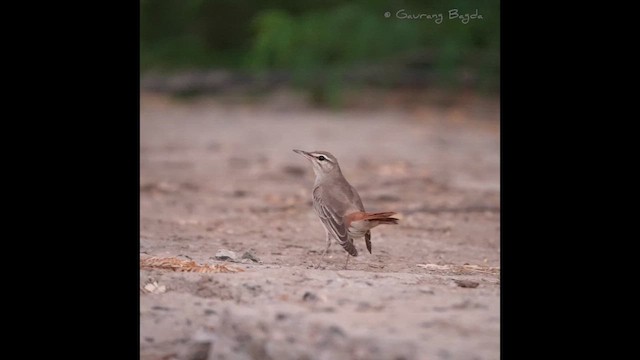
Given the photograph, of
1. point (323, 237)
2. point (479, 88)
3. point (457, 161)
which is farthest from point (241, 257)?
point (479, 88)

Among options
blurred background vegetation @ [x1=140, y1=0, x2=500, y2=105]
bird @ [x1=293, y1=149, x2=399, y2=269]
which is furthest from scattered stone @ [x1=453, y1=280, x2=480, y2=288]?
blurred background vegetation @ [x1=140, y1=0, x2=500, y2=105]

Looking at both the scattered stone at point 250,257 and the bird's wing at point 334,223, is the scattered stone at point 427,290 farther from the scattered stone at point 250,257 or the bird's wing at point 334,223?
the scattered stone at point 250,257

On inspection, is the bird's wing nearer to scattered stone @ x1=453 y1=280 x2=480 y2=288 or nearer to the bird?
the bird

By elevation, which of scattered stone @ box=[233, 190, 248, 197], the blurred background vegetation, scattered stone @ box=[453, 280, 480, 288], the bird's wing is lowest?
scattered stone @ box=[233, 190, 248, 197]

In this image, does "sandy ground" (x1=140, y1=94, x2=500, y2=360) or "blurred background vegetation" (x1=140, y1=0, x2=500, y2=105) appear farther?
"blurred background vegetation" (x1=140, y1=0, x2=500, y2=105)

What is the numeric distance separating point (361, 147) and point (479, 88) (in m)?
3.02

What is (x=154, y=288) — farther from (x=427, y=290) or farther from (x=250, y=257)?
(x=427, y=290)

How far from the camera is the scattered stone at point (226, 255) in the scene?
4867mm

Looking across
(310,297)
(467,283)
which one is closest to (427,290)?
(467,283)

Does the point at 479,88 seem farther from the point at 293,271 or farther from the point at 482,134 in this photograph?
the point at 293,271

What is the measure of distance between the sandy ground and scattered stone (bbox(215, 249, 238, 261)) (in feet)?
0.39

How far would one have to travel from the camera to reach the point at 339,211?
507 centimetres

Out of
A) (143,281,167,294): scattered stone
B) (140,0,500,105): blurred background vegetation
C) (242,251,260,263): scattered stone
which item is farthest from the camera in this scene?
(140,0,500,105): blurred background vegetation

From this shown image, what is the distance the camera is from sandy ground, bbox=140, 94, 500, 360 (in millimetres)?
3408
